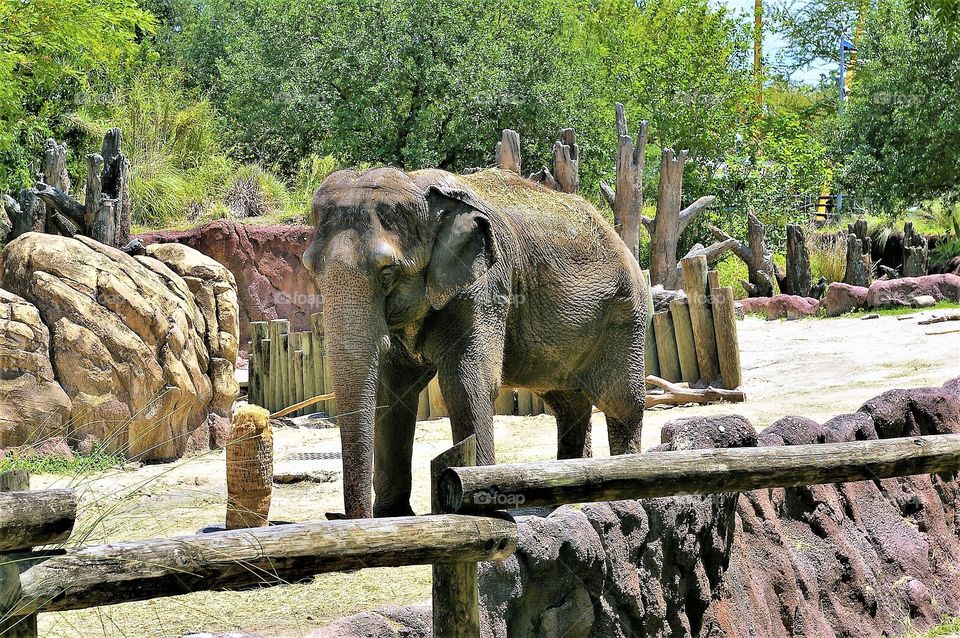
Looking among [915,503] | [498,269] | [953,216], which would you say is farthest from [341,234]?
[953,216]

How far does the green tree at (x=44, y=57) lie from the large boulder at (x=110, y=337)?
577 cm

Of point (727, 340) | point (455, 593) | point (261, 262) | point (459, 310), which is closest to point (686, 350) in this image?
point (727, 340)

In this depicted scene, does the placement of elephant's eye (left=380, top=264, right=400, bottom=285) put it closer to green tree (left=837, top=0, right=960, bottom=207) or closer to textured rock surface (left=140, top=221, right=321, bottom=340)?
textured rock surface (left=140, top=221, right=321, bottom=340)

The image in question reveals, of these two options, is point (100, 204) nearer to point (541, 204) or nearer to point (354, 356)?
point (541, 204)

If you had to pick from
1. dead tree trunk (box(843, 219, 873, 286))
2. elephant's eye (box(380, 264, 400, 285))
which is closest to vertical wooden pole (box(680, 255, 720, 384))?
elephant's eye (box(380, 264, 400, 285))

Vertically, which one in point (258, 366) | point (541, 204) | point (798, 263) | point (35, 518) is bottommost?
point (35, 518)

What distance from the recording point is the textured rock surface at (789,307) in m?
17.3

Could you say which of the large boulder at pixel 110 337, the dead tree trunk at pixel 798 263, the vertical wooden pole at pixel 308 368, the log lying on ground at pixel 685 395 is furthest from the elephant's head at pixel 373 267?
the dead tree trunk at pixel 798 263

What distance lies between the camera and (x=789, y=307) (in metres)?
17.4

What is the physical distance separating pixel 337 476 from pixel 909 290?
10848 millimetres

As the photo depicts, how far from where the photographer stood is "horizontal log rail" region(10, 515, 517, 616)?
3.20 m

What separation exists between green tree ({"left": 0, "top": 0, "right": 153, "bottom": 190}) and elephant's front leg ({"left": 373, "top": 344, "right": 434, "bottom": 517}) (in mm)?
A: 10372

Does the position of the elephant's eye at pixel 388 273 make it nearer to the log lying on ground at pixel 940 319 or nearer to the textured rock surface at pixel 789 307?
the log lying on ground at pixel 940 319

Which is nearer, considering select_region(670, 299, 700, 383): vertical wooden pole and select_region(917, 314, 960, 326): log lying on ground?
select_region(670, 299, 700, 383): vertical wooden pole
